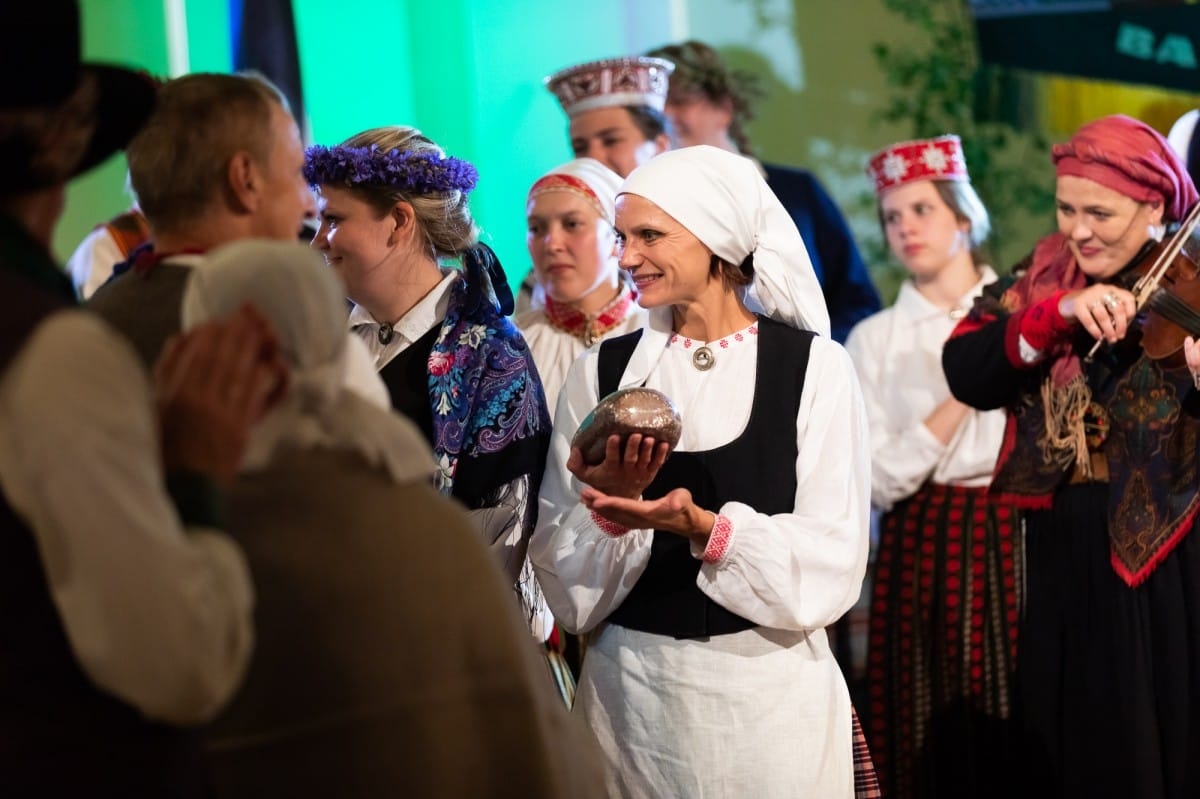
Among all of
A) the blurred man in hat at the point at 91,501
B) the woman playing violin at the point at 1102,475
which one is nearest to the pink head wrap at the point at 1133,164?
the woman playing violin at the point at 1102,475

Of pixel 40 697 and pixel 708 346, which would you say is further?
pixel 708 346

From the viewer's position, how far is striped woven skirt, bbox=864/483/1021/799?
4.55 metres

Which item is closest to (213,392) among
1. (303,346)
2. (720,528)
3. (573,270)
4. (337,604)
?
(303,346)

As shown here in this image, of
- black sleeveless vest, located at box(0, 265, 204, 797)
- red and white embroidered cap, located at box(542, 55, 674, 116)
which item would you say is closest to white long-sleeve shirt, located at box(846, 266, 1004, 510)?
red and white embroidered cap, located at box(542, 55, 674, 116)

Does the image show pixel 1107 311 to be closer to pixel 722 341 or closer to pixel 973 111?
pixel 722 341

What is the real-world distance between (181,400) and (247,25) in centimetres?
487

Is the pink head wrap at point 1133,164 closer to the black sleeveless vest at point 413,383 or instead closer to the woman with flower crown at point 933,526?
the woman with flower crown at point 933,526

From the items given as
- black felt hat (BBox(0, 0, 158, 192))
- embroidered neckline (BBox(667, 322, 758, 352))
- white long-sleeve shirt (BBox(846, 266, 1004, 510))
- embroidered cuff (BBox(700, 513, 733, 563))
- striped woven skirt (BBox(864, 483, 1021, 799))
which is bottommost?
striped woven skirt (BBox(864, 483, 1021, 799))

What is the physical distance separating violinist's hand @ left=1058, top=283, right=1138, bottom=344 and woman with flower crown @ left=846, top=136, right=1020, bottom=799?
3.62ft

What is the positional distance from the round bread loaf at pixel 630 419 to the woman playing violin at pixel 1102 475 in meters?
1.31

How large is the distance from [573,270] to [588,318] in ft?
0.49

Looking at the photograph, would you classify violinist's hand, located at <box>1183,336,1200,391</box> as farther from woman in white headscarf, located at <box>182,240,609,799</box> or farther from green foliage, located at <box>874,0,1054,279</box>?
green foliage, located at <box>874,0,1054,279</box>

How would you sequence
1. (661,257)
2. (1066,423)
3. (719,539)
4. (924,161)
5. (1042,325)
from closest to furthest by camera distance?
(719,539)
(661,257)
(1042,325)
(1066,423)
(924,161)

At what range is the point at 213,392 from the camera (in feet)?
5.67
